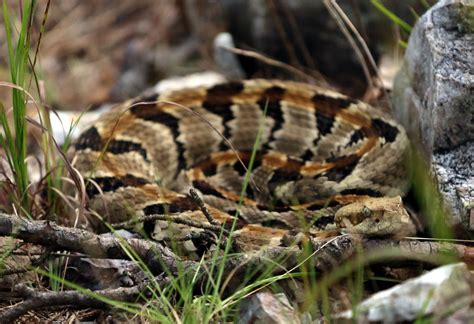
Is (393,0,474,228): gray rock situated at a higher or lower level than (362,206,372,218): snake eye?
higher

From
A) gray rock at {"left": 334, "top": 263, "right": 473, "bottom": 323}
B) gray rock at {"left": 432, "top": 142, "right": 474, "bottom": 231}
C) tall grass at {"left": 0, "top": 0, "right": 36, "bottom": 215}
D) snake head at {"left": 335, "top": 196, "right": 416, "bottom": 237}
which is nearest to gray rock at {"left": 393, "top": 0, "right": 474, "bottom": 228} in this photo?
gray rock at {"left": 432, "top": 142, "right": 474, "bottom": 231}

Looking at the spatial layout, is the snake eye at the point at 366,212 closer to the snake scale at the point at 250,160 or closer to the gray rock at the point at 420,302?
the snake scale at the point at 250,160

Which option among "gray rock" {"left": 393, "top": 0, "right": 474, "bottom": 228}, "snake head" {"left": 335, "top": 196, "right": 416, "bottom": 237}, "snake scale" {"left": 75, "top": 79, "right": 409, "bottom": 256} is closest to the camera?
"snake head" {"left": 335, "top": 196, "right": 416, "bottom": 237}

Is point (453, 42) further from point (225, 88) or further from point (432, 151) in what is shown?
point (225, 88)

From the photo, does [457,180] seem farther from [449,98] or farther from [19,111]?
[19,111]

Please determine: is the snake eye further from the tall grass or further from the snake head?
the tall grass

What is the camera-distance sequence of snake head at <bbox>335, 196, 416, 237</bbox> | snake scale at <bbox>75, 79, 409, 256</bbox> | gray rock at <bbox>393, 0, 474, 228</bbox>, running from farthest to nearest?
snake scale at <bbox>75, 79, 409, 256</bbox>, gray rock at <bbox>393, 0, 474, 228</bbox>, snake head at <bbox>335, 196, 416, 237</bbox>

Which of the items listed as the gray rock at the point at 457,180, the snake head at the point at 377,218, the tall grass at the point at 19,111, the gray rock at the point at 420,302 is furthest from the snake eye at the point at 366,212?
the tall grass at the point at 19,111

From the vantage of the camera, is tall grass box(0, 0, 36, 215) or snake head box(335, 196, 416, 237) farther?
tall grass box(0, 0, 36, 215)
